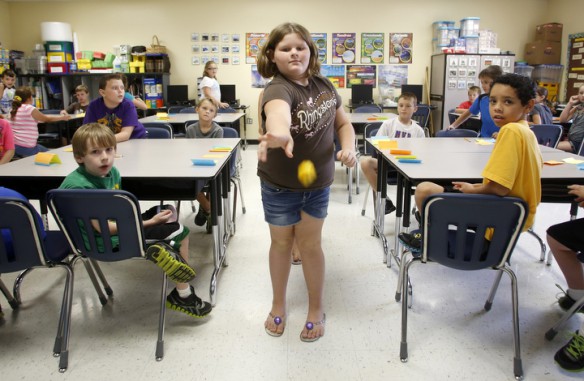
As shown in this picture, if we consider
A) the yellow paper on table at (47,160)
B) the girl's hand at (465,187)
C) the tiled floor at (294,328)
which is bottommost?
the tiled floor at (294,328)

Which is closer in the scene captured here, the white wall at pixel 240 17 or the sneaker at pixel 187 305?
the sneaker at pixel 187 305

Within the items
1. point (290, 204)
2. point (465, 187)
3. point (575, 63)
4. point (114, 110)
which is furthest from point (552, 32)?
point (290, 204)

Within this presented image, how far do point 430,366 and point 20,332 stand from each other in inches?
71.9

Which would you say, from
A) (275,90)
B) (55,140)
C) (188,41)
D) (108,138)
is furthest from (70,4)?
(275,90)

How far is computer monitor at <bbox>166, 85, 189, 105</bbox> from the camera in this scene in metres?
8.09

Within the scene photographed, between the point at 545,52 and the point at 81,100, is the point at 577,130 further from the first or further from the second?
the point at 81,100

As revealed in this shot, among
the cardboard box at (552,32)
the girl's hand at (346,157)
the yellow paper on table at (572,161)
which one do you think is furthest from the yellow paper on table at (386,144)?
the cardboard box at (552,32)

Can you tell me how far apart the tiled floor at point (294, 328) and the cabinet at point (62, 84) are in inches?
239

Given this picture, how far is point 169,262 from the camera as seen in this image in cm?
186

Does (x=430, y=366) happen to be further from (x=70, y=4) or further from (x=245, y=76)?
(x=70, y=4)

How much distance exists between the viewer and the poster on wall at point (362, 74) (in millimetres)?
8391

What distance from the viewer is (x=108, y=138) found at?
75.0 inches

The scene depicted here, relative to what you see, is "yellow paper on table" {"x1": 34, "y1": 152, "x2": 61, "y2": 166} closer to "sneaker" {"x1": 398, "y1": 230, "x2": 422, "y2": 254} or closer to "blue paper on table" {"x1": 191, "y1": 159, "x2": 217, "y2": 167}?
"blue paper on table" {"x1": 191, "y1": 159, "x2": 217, "y2": 167}

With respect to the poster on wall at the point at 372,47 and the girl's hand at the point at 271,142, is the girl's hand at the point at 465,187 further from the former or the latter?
the poster on wall at the point at 372,47
